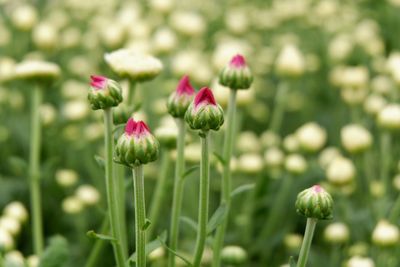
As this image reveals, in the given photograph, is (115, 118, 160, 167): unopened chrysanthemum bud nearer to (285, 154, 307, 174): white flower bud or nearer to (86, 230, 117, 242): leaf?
(86, 230, 117, 242): leaf

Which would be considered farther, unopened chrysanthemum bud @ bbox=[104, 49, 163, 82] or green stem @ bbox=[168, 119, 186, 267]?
unopened chrysanthemum bud @ bbox=[104, 49, 163, 82]

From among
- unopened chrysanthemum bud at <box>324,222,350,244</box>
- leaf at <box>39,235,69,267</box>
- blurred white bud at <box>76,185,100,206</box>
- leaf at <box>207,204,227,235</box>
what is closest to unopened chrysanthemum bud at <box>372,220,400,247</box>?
unopened chrysanthemum bud at <box>324,222,350,244</box>

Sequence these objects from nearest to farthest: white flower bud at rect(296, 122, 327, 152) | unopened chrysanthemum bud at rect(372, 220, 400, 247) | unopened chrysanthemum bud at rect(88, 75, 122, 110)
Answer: unopened chrysanthemum bud at rect(88, 75, 122, 110) → unopened chrysanthemum bud at rect(372, 220, 400, 247) → white flower bud at rect(296, 122, 327, 152)

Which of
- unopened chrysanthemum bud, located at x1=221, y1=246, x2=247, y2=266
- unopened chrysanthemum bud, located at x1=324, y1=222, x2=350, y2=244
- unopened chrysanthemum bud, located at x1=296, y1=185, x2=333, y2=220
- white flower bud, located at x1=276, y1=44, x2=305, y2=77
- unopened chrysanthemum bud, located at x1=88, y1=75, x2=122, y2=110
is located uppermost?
white flower bud, located at x1=276, y1=44, x2=305, y2=77

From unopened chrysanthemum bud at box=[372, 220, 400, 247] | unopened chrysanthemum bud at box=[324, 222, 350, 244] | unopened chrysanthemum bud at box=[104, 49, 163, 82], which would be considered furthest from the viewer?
unopened chrysanthemum bud at box=[324, 222, 350, 244]

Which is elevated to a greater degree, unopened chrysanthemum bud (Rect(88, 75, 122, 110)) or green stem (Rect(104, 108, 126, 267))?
unopened chrysanthemum bud (Rect(88, 75, 122, 110))

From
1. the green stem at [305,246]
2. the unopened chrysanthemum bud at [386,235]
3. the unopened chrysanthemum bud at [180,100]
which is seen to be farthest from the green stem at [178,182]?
the unopened chrysanthemum bud at [386,235]

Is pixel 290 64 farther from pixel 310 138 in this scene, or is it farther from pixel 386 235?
pixel 386 235
